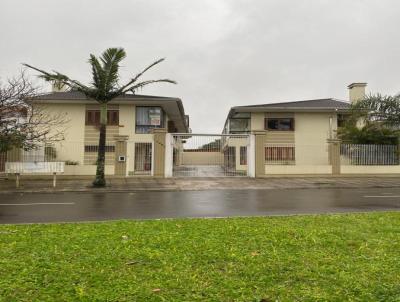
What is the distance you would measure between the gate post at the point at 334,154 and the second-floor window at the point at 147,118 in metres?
12.6

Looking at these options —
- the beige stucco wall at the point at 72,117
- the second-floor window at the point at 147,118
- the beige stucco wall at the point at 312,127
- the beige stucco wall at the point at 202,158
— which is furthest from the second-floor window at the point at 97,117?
the beige stucco wall at the point at 312,127

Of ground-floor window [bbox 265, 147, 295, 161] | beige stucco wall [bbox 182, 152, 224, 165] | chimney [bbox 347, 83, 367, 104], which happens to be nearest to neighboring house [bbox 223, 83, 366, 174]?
chimney [bbox 347, 83, 367, 104]

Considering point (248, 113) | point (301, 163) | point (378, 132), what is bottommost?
point (301, 163)

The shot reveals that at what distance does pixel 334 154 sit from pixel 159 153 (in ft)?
35.4

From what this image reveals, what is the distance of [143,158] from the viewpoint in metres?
21.7

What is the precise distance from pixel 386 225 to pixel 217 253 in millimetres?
3707

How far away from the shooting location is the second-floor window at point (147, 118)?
29.0 m

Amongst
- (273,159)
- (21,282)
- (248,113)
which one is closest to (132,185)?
(273,159)

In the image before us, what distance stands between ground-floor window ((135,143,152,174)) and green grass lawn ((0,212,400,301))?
14.8 meters

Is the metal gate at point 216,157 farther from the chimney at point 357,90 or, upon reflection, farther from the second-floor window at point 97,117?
the chimney at point 357,90

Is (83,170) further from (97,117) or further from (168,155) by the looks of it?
(97,117)

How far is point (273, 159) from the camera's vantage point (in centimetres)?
2422

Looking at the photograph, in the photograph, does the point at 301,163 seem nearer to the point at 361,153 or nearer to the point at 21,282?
the point at 361,153

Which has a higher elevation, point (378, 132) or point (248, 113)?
point (248, 113)
